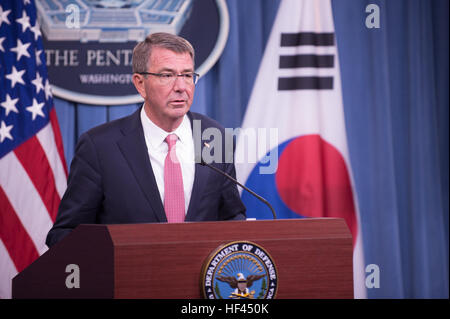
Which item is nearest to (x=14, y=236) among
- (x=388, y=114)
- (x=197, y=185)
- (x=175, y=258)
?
(x=197, y=185)

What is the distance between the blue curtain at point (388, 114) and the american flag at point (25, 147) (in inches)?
11.9

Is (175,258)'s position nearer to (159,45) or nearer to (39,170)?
(159,45)

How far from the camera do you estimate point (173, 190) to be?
2090mm

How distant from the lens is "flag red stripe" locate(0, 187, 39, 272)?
3.13 metres

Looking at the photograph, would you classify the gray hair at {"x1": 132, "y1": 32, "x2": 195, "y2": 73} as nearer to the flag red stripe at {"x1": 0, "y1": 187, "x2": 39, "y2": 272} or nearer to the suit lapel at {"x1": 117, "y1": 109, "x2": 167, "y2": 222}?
the suit lapel at {"x1": 117, "y1": 109, "x2": 167, "y2": 222}

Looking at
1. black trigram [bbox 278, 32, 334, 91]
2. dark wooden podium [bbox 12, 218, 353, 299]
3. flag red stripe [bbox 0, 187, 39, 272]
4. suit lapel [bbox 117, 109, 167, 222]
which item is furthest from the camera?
black trigram [bbox 278, 32, 334, 91]

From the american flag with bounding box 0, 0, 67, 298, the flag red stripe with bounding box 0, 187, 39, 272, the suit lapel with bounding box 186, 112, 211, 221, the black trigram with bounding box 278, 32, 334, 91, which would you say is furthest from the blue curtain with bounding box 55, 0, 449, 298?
the suit lapel with bounding box 186, 112, 211, 221

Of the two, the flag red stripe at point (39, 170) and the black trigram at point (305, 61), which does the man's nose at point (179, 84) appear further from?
the black trigram at point (305, 61)

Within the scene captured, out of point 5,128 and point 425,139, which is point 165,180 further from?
point 425,139

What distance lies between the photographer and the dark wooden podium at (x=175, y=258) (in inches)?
54.2

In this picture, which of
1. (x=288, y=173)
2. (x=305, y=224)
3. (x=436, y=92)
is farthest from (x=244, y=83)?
(x=305, y=224)

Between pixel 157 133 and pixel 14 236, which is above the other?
pixel 157 133

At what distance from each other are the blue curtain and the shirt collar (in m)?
1.31

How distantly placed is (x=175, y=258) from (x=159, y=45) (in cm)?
106
